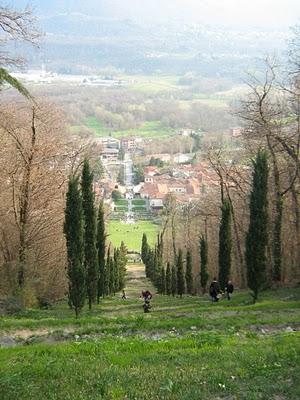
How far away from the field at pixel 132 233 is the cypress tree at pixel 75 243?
246 ft

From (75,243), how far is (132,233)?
85.5 m

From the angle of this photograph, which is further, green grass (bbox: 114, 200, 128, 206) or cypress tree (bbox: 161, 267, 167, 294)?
green grass (bbox: 114, 200, 128, 206)

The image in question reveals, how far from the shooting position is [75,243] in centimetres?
2250

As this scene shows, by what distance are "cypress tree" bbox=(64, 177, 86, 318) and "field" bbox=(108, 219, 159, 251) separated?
75.0 m

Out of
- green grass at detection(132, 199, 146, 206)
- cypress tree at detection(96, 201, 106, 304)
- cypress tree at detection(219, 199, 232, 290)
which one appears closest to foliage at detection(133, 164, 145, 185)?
green grass at detection(132, 199, 146, 206)

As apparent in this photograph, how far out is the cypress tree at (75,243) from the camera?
2233 centimetres

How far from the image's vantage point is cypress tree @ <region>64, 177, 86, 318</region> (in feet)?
73.3

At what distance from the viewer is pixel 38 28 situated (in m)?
13.0

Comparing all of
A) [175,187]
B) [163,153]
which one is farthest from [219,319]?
[163,153]

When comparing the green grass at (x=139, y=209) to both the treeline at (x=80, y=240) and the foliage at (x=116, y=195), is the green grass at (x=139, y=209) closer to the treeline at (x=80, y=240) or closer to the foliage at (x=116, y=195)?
the foliage at (x=116, y=195)

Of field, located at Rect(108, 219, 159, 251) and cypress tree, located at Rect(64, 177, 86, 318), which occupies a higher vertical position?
cypress tree, located at Rect(64, 177, 86, 318)

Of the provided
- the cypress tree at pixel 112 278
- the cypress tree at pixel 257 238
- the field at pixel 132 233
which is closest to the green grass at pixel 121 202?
the field at pixel 132 233

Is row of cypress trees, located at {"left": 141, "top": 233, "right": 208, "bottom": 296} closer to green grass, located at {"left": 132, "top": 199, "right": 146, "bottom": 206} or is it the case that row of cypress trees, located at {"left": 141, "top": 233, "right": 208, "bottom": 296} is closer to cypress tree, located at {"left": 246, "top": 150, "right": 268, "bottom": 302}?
cypress tree, located at {"left": 246, "top": 150, "right": 268, "bottom": 302}

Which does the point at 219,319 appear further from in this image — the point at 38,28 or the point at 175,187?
the point at 175,187
